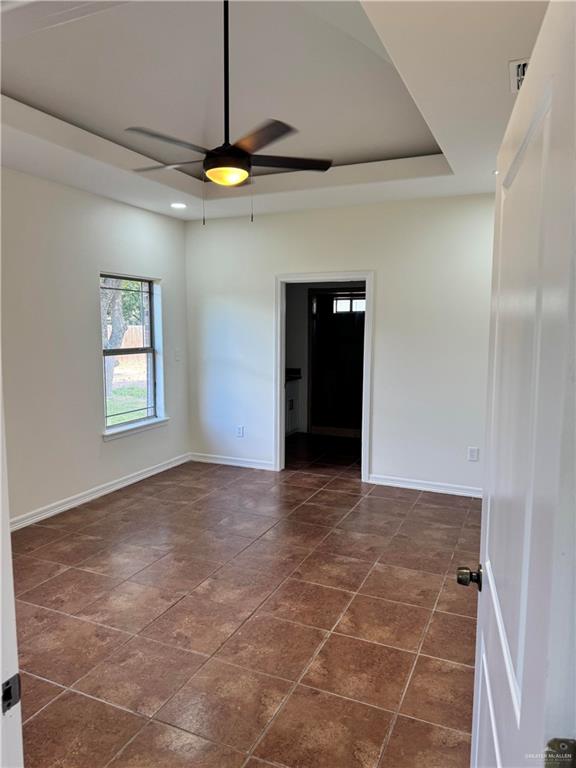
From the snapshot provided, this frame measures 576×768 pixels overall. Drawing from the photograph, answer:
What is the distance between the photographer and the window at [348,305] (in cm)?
696

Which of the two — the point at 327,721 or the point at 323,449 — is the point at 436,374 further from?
the point at 327,721

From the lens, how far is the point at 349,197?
4.57 meters

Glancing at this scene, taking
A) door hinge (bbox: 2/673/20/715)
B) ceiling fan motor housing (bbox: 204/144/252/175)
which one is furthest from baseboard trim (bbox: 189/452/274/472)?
door hinge (bbox: 2/673/20/715)

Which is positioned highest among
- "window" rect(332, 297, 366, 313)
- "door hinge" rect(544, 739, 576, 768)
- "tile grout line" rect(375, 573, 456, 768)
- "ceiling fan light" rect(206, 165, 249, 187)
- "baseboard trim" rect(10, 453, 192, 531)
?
"ceiling fan light" rect(206, 165, 249, 187)

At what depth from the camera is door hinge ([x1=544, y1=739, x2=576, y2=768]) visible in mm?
553

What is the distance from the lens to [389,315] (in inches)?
193

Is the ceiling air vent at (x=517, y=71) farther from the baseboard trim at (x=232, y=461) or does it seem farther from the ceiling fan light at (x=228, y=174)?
the baseboard trim at (x=232, y=461)

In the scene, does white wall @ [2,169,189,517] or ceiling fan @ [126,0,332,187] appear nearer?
ceiling fan @ [126,0,332,187]

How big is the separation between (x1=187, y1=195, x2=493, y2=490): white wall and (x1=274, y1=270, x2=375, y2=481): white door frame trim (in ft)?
0.19

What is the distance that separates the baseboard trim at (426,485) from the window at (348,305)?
107 inches

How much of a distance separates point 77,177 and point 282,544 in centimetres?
323

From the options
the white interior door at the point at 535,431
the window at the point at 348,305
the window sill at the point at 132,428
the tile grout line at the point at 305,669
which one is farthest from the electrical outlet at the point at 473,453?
the white interior door at the point at 535,431

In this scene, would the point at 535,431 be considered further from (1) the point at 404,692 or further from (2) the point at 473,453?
(2) the point at 473,453

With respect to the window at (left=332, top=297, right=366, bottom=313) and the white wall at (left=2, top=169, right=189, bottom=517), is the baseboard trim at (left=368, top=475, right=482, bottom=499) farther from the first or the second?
the window at (left=332, top=297, right=366, bottom=313)
